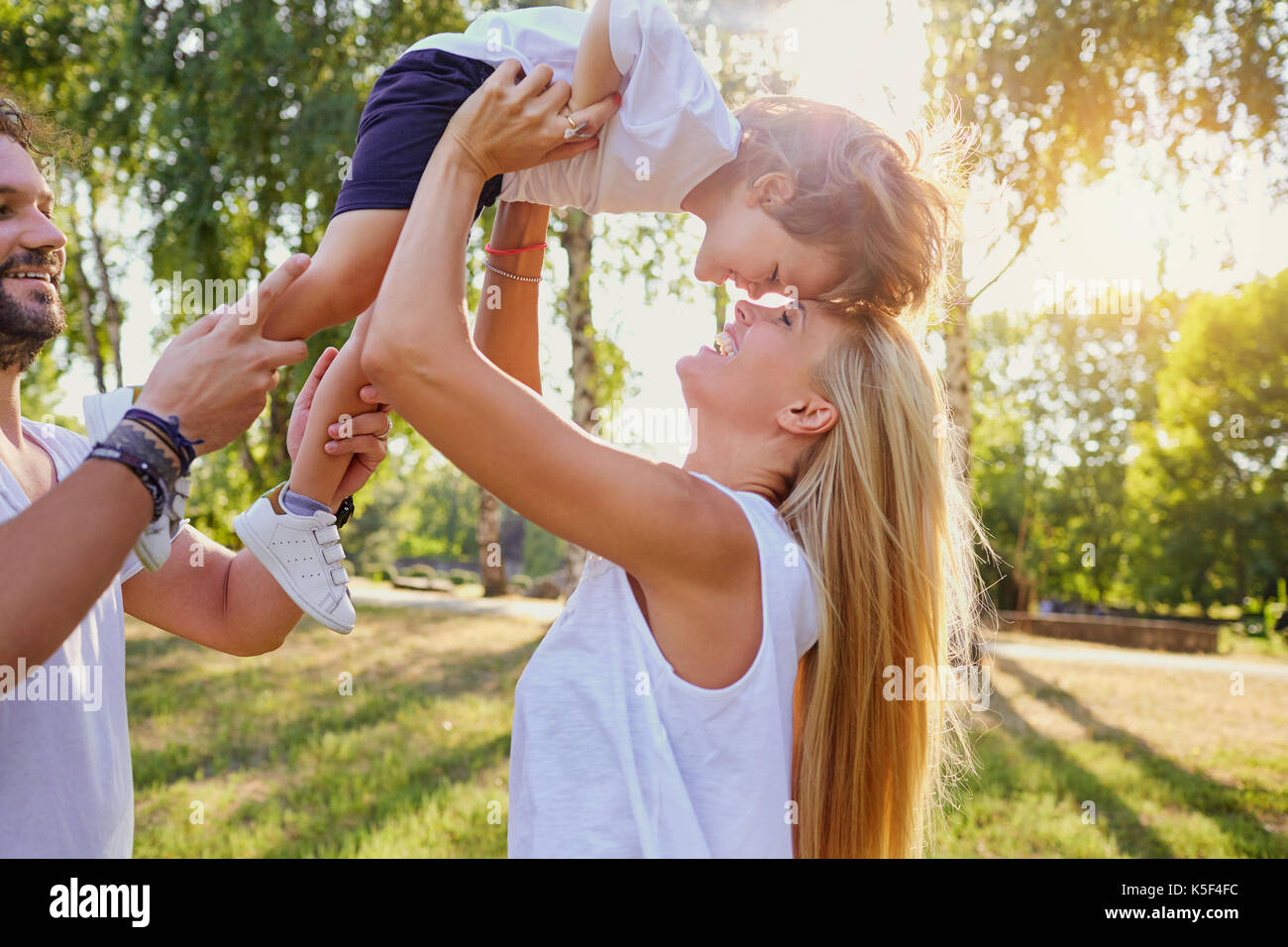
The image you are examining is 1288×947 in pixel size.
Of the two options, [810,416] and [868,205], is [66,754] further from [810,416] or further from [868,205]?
[868,205]

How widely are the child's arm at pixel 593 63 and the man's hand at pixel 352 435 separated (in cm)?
85

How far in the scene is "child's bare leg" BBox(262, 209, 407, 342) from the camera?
83.4 inches

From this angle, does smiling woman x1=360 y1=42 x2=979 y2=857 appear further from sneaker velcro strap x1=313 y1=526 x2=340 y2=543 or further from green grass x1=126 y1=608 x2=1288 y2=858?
green grass x1=126 y1=608 x2=1288 y2=858

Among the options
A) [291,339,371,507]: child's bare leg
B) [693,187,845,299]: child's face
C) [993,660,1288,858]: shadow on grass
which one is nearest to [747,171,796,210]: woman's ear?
[693,187,845,299]: child's face

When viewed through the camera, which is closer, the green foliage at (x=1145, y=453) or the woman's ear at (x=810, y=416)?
the woman's ear at (x=810, y=416)

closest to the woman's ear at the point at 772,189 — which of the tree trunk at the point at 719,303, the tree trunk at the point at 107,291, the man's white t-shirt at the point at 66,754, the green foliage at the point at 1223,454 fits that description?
the man's white t-shirt at the point at 66,754

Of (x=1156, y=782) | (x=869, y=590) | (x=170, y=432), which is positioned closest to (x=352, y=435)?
(x=170, y=432)

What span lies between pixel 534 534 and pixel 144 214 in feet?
120

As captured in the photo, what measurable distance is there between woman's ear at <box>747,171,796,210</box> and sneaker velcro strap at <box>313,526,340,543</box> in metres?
1.33

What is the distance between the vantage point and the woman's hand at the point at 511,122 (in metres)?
1.73

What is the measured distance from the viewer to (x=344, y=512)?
256 cm

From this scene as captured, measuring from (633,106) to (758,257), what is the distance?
46cm

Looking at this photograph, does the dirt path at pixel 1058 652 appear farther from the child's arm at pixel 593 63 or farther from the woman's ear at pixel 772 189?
the child's arm at pixel 593 63
